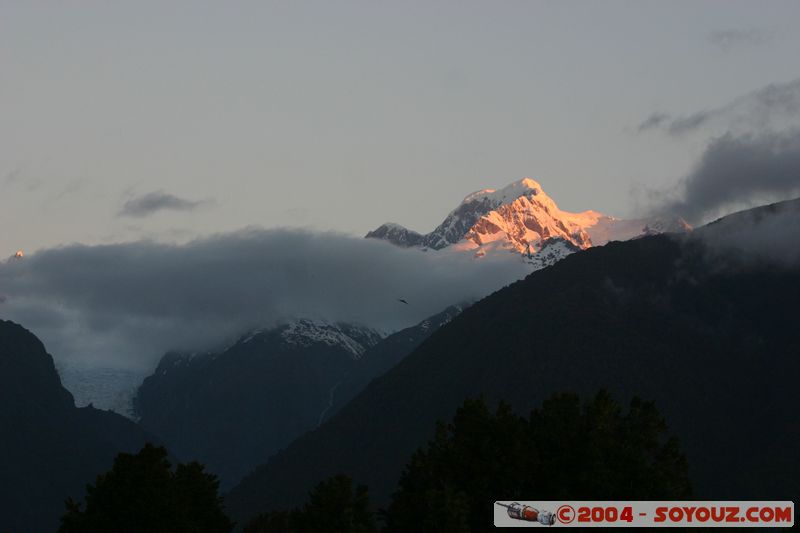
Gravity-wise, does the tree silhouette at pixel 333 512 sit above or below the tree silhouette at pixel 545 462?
below

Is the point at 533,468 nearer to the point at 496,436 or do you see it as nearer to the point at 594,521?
the point at 496,436

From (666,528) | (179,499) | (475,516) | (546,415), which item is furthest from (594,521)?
(179,499)

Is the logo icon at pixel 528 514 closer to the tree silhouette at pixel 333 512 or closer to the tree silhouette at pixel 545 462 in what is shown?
the tree silhouette at pixel 545 462

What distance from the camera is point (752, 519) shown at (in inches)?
4427

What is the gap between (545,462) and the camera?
152625mm

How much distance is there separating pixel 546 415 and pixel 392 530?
20.8m

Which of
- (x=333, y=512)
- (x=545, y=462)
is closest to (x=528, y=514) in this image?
(x=333, y=512)

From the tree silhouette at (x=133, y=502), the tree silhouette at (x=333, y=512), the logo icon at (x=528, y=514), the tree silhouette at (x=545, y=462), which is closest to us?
the logo icon at (x=528, y=514)

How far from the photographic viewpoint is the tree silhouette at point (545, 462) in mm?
144500

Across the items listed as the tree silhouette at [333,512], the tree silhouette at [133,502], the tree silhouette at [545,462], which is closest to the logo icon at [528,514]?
the tree silhouette at [545,462]

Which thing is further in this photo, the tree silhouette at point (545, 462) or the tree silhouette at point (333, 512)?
the tree silhouette at point (545, 462)

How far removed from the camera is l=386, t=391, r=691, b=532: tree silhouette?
144 m

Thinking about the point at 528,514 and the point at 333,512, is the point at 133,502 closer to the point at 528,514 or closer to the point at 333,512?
the point at 333,512

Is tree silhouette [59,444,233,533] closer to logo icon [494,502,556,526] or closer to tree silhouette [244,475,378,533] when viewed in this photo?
tree silhouette [244,475,378,533]
